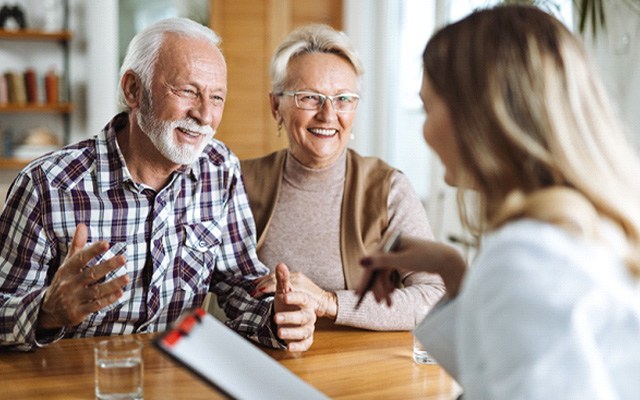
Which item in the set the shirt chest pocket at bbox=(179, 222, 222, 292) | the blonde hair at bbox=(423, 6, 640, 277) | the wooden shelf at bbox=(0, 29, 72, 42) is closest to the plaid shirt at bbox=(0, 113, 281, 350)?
the shirt chest pocket at bbox=(179, 222, 222, 292)

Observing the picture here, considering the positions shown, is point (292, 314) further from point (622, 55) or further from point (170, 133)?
point (622, 55)

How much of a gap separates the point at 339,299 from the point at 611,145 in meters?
0.98

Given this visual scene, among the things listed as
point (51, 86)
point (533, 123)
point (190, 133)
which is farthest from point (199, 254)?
point (51, 86)

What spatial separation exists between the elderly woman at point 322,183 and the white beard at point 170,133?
320 millimetres

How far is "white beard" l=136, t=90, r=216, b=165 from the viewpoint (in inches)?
75.0

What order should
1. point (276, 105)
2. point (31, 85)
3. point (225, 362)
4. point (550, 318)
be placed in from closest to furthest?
point (550, 318)
point (225, 362)
point (276, 105)
point (31, 85)

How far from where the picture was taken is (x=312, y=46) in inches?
89.4

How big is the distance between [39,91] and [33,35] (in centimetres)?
38

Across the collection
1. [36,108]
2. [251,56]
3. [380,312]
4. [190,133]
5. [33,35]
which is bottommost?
[36,108]

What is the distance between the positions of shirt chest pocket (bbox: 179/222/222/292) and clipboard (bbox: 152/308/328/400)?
0.77m

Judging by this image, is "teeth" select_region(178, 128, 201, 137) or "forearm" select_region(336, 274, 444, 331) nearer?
"forearm" select_region(336, 274, 444, 331)

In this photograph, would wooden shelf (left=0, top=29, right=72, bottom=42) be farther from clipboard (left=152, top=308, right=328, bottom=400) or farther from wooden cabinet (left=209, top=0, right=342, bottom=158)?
clipboard (left=152, top=308, right=328, bottom=400)

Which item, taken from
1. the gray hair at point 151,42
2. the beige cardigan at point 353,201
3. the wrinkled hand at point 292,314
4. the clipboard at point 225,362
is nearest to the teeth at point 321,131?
the beige cardigan at point 353,201

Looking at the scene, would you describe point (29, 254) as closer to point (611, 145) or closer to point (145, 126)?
point (145, 126)
